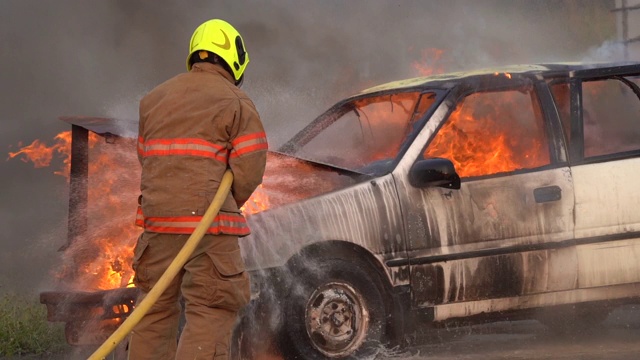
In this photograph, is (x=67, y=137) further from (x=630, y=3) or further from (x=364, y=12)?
(x=630, y=3)

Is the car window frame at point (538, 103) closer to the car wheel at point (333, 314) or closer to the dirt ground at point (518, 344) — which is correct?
the car wheel at point (333, 314)

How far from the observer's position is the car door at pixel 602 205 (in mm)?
6672

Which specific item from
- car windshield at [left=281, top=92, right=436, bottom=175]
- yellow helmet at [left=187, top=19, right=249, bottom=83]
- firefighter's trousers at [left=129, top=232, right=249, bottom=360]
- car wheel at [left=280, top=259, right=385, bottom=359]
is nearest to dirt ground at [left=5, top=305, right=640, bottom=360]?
car wheel at [left=280, top=259, right=385, bottom=359]

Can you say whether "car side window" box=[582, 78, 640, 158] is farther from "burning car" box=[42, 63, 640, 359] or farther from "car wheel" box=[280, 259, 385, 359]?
"car wheel" box=[280, 259, 385, 359]

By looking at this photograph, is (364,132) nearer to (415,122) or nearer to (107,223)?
(415,122)

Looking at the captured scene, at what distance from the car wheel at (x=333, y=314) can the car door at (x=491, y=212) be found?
1.04 ft

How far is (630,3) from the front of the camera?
45.7ft

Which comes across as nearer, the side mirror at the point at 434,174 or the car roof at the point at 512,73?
the side mirror at the point at 434,174

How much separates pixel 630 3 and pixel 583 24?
0.68m

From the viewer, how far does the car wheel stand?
6.01 m

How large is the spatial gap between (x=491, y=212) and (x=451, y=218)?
27cm

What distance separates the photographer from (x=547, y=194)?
6.62 metres

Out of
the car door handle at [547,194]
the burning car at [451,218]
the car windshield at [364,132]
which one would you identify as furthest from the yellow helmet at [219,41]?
the car door handle at [547,194]

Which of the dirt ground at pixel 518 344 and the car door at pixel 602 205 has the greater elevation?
the car door at pixel 602 205
